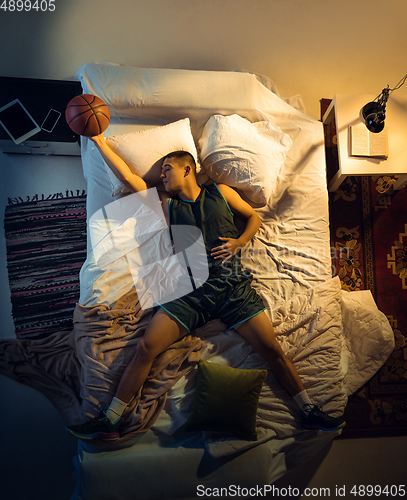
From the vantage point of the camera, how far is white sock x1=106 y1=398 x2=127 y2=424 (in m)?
1.52

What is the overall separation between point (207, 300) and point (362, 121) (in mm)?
1479

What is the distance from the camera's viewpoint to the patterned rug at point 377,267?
6.77ft

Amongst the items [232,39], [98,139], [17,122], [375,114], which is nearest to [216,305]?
[98,139]

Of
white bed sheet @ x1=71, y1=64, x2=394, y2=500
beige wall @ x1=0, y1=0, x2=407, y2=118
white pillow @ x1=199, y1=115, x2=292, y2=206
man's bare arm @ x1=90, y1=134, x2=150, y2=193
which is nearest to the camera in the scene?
white bed sheet @ x1=71, y1=64, x2=394, y2=500

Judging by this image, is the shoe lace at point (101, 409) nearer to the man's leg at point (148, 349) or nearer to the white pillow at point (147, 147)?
the man's leg at point (148, 349)

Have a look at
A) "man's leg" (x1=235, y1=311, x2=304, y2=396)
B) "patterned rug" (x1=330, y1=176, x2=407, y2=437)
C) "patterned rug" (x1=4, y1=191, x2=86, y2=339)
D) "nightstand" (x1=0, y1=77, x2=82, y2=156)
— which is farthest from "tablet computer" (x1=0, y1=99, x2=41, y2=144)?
"patterned rug" (x1=330, y1=176, x2=407, y2=437)

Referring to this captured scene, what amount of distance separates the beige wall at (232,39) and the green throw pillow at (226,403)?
203 centimetres

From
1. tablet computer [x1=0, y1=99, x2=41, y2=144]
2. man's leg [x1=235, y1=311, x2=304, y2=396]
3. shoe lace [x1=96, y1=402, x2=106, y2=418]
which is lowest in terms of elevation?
shoe lace [x1=96, y1=402, x2=106, y2=418]

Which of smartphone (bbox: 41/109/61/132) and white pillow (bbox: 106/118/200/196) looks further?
smartphone (bbox: 41/109/61/132)

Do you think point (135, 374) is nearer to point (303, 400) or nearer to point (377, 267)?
point (303, 400)

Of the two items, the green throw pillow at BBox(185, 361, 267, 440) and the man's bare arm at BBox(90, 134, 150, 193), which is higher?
the man's bare arm at BBox(90, 134, 150, 193)

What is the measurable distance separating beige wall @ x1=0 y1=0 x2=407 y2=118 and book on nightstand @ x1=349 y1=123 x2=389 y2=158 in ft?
2.05

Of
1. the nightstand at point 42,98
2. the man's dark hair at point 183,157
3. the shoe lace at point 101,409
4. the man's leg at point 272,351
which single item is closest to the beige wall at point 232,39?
the nightstand at point 42,98

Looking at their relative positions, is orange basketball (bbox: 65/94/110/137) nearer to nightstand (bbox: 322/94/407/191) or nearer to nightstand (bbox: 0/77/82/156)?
nightstand (bbox: 0/77/82/156)
